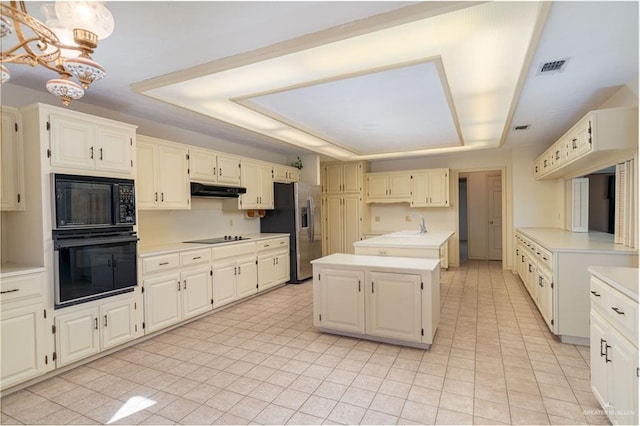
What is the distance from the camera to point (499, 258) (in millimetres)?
7605

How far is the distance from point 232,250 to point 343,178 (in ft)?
11.4

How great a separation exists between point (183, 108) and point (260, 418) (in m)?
3.00

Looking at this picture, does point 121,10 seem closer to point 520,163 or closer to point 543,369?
point 543,369

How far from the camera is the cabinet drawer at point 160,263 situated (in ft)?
10.8

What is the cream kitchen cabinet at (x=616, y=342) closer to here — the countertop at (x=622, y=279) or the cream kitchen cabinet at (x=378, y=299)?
the countertop at (x=622, y=279)

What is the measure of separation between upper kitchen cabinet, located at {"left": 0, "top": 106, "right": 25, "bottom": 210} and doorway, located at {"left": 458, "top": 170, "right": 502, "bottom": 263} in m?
7.64

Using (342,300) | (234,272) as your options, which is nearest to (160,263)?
(234,272)

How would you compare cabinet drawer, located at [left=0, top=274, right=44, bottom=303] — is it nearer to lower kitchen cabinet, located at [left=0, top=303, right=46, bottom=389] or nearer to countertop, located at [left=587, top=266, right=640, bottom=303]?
lower kitchen cabinet, located at [left=0, top=303, right=46, bottom=389]

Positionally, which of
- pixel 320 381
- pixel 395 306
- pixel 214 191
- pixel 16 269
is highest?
pixel 214 191

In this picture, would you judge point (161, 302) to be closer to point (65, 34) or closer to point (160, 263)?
point (160, 263)

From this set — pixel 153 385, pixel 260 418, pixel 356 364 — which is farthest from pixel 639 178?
pixel 153 385

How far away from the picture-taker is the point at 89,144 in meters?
2.84

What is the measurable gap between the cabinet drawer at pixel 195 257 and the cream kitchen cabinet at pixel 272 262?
1046mm

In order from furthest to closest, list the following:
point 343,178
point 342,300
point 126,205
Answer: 1. point 343,178
2. point 342,300
3. point 126,205
